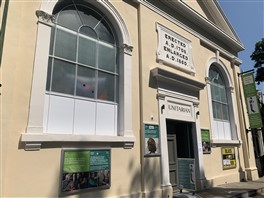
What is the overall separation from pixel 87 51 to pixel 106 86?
1217 millimetres

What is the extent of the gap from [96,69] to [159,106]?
2.68 m

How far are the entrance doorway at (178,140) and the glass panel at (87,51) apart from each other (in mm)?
3811

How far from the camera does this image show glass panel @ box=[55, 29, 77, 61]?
6441 mm

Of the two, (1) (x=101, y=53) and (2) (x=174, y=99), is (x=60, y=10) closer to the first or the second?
(1) (x=101, y=53)

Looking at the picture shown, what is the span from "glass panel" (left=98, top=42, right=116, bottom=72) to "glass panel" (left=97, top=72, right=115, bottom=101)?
→ 0.86 feet

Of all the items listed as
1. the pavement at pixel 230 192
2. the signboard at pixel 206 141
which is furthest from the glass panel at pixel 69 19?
the pavement at pixel 230 192

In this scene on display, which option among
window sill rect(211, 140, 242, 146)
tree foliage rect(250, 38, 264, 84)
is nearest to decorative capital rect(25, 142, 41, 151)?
window sill rect(211, 140, 242, 146)

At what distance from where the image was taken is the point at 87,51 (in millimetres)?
7090

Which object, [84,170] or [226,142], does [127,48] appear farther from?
[226,142]

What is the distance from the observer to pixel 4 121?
16.1 ft

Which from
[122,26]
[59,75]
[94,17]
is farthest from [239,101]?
[59,75]

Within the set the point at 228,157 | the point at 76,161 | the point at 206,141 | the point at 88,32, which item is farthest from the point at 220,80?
the point at 76,161

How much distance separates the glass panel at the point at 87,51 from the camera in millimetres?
6912

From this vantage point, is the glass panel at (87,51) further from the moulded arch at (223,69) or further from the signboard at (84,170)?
the moulded arch at (223,69)
